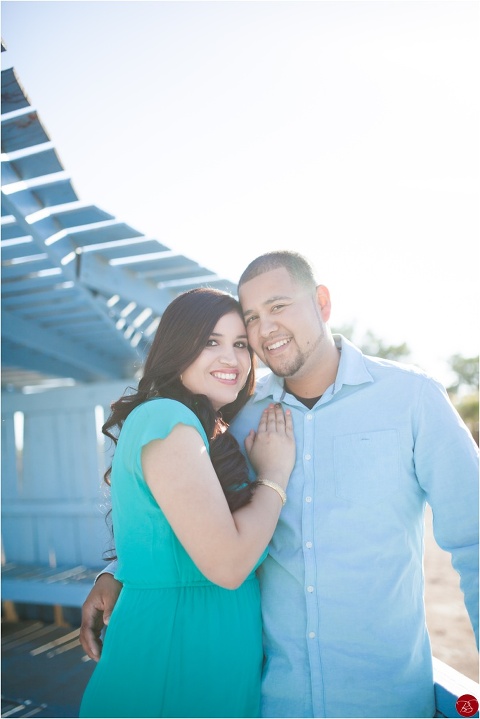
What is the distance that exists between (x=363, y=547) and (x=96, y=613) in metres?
1.15

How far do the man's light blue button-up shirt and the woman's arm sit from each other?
0.38 meters

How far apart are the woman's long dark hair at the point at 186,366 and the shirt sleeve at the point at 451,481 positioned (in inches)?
27.8

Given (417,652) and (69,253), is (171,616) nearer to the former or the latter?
(417,652)

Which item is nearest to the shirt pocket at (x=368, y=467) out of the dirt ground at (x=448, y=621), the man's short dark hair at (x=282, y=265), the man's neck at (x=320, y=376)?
the man's neck at (x=320, y=376)

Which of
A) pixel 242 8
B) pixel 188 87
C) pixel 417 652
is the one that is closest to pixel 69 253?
pixel 188 87

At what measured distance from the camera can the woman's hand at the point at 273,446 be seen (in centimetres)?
232

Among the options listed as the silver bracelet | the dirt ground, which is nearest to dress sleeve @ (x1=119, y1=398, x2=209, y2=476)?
the silver bracelet

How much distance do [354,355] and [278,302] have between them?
0.41 m

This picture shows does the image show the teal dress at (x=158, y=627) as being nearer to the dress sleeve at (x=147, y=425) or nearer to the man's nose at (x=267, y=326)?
the dress sleeve at (x=147, y=425)

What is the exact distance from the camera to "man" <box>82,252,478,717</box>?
2223 mm

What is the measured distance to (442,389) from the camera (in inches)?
94.7

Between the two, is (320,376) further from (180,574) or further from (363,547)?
(180,574)

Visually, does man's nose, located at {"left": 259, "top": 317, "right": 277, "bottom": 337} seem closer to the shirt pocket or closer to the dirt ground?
the shirt pocket

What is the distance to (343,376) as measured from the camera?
8.31 ft
